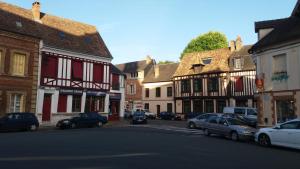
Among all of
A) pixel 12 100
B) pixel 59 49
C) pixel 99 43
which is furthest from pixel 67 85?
pixel 99 43

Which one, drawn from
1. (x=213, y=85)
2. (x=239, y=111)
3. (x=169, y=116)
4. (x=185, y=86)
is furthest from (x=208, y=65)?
(x=239, y=111)

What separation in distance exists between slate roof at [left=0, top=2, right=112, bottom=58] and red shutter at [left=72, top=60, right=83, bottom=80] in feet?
3.93

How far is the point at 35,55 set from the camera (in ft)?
80.4

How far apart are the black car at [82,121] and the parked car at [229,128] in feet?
33.8

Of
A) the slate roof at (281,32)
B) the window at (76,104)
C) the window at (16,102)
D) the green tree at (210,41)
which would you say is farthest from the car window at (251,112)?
the green tree at (210,41)

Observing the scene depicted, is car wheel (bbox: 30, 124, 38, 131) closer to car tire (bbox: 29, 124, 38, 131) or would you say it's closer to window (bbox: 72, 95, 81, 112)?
car tire (bbox: 29, 124, 38, 131)

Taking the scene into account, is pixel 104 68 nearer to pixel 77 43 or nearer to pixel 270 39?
pixel 77 43

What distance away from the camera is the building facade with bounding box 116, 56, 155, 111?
1973 inches

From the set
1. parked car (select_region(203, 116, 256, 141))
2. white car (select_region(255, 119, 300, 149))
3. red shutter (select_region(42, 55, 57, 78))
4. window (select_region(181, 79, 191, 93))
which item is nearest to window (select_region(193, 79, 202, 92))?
window (select_region(181, 79, 191, 93))

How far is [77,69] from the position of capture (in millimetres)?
27844

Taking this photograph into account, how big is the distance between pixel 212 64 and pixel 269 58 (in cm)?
2221

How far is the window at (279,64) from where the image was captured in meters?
16.9

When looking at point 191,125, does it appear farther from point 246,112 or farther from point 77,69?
point 77,69

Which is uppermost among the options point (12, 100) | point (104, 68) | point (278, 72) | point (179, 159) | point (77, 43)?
point (77, 43)
